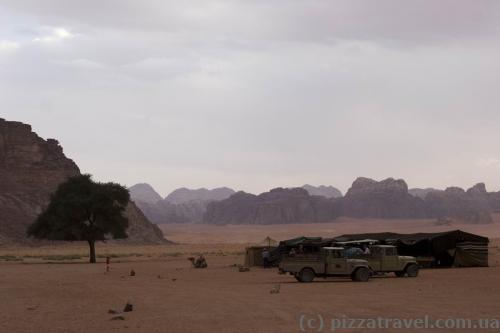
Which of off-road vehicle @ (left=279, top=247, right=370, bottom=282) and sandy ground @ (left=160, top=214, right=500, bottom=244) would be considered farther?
sandy ground @ (left=160, top=214, right=500, bottom=244)

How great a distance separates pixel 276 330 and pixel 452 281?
16.9 meters

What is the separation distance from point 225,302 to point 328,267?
9163 mm

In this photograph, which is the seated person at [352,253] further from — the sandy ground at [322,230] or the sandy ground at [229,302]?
the sandy ground at [322,230]

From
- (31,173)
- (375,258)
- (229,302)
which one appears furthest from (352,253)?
(31,173)

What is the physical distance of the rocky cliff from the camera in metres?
112

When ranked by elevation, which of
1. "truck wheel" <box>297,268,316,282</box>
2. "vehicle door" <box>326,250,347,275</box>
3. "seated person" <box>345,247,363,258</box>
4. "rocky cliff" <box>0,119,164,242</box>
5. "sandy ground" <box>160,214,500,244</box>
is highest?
"rocky cliff" <box>0,119,164,242</box>

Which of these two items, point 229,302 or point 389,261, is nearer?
point 229,302

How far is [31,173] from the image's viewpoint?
4739 inches

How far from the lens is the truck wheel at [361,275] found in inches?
1183

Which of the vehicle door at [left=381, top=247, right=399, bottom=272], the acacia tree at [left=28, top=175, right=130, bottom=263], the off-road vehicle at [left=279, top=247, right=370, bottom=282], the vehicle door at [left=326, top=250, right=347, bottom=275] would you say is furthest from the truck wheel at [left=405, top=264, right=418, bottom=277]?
the acacia tree at [left=28, top=175, right=130, bottom=263]

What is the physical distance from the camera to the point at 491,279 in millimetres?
31297

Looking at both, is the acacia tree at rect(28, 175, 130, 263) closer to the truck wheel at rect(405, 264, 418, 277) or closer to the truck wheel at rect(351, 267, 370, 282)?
the truck wheel at rect(405, 264, 418, 277)

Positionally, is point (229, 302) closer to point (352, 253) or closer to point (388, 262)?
point (352, 253)

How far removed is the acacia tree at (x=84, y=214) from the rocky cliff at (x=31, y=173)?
51.2 meters
